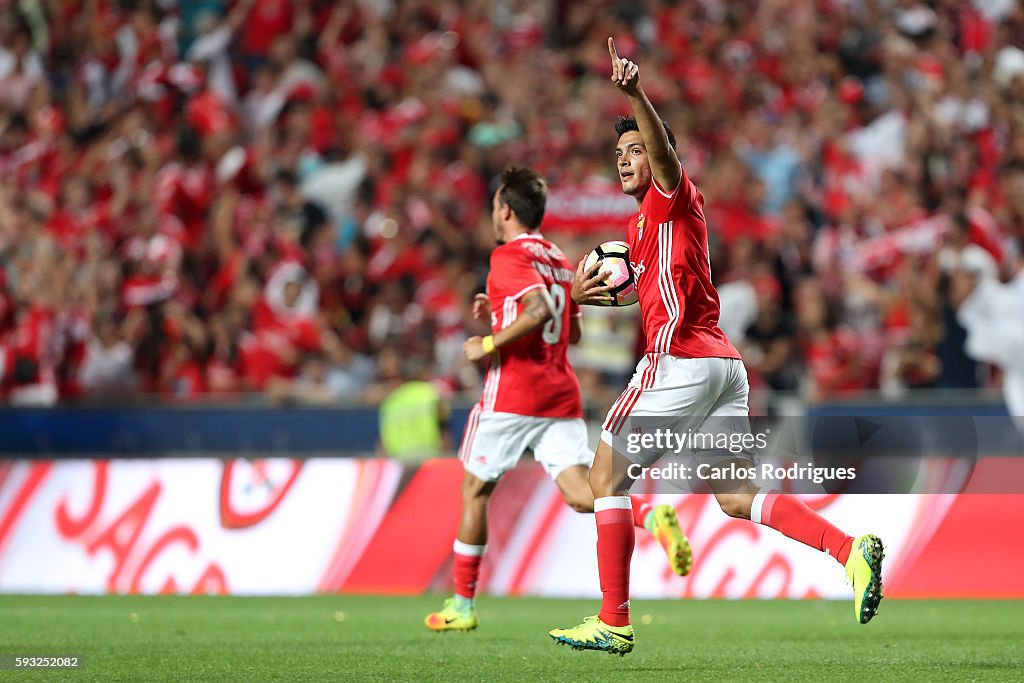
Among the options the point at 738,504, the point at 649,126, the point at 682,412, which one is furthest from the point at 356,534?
the point at 649,126

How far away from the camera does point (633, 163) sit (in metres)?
6.72

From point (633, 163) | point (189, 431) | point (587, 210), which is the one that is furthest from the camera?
point (587, 210)

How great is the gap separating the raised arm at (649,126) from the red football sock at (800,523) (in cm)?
138

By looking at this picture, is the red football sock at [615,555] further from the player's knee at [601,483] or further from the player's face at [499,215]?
the player's face at [499,215]

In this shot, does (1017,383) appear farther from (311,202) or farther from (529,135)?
(311,202)

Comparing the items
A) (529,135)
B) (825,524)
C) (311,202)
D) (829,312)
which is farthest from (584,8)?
(825,524)

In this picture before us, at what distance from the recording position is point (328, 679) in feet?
20.7

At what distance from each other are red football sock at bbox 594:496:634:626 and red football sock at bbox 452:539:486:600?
173 cm

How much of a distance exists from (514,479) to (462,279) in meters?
3.83

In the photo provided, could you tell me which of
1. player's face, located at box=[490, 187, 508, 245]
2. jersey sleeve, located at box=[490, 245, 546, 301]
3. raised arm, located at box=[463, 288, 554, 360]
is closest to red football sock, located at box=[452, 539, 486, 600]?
raised arm, located at box=[463, 288, 554, 360]

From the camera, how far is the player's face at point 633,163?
6.71 metres

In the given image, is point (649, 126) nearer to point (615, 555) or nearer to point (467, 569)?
point (615, 555)

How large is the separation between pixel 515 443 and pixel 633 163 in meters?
2.06

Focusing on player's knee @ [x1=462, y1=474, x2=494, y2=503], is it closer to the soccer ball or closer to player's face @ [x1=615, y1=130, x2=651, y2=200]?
the soccer ball
